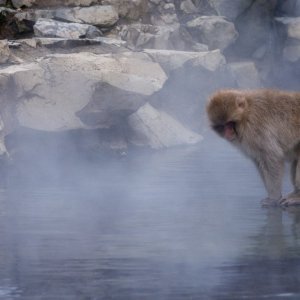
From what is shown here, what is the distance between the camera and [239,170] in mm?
8766

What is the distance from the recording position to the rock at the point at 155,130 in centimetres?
1111

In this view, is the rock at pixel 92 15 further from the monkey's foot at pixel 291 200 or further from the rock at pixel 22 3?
the monkey's foot at pixel 291 200

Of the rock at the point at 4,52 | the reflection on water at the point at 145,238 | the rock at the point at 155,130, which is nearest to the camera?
the reflection on water at the point at 145,238

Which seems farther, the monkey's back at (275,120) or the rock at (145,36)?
the rock at (145,36)

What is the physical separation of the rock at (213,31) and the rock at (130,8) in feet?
2.56

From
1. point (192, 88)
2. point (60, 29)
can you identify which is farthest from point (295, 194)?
point (60, 29)

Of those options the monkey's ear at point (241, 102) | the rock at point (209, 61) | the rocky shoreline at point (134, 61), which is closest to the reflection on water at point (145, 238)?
the monkey's ear at point (241, 102)

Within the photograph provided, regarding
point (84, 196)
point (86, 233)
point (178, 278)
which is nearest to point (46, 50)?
point (84, 196)

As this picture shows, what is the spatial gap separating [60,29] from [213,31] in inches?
Result: 122

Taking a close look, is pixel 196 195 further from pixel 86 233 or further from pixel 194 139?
pixel 194 139

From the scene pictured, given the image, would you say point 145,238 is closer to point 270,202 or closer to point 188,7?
point 270,202

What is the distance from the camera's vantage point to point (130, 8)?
14359 millimetres

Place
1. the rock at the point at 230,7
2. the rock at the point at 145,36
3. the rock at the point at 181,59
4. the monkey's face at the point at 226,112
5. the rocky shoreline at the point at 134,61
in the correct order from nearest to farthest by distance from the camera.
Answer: the monkey's face at the point at 226,112 < the rocky shoreline at the point at 134,61 < the rock at the point at 181,59 < the rock at the point at 145,36 < the rock at the point at 230,7

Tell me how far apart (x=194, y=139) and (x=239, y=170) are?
3193 mm
